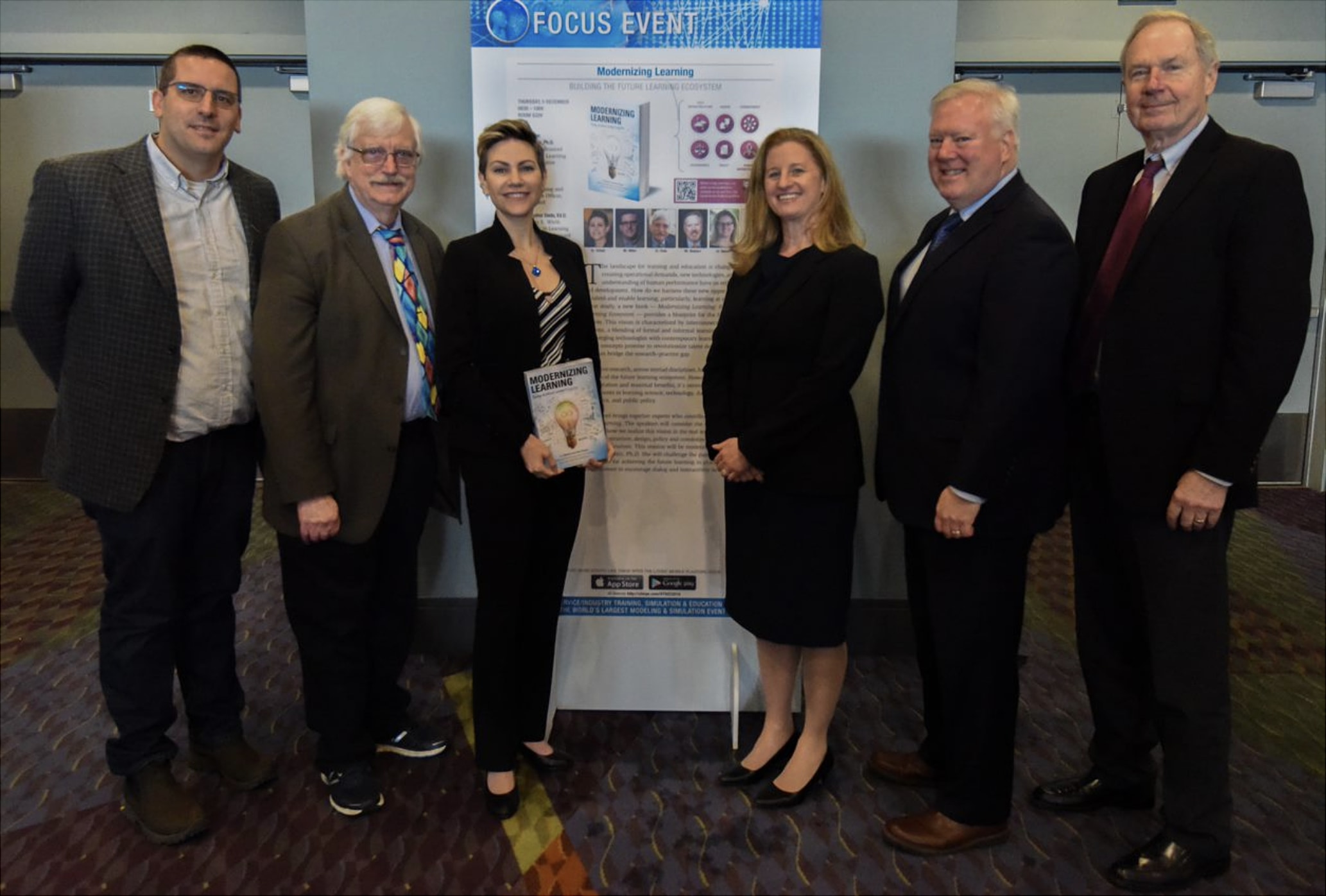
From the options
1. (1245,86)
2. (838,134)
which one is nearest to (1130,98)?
(838,134)

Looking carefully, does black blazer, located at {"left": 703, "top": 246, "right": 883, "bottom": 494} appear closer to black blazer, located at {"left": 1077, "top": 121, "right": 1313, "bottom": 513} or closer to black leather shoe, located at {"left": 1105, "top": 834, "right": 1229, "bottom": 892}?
black blazer, located at {"left": 1077, "top": 121, "right": 1313, "bottom": 513}

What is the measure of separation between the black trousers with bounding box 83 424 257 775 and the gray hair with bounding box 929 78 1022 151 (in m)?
1.87

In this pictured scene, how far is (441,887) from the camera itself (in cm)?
196

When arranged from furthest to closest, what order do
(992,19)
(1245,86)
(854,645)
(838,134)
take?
1. (1245,86)
2. (992,19)
3. (854,645)
4. (838,134)

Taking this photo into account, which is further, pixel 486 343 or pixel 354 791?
pixel 354 791

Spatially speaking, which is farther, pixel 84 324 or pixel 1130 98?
pixel 84 324

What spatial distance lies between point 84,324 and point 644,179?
1.48 metres

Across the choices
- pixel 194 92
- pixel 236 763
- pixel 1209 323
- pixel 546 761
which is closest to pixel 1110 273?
→ pixel 1209 323

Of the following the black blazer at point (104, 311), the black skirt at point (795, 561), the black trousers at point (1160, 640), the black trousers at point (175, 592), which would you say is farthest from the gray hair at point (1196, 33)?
the black trousers at point (175, 592)

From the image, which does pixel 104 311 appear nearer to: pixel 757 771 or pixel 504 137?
pixel 504 137

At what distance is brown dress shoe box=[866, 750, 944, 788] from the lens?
2.35 meters

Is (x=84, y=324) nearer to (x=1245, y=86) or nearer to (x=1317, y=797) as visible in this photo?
(x=1317, y=797)

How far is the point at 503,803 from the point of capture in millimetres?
2213

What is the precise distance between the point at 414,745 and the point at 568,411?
3.81 ft
